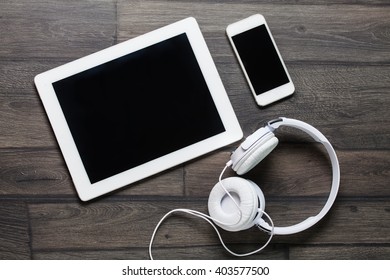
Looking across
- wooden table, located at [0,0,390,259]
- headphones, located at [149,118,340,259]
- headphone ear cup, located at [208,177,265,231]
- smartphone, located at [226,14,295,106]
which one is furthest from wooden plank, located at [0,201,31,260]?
smartphone, located at [226,14,295,106]

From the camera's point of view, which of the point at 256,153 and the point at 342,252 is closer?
the point at 256,153

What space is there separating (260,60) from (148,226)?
1.20ft

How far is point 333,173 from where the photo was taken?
0.94m

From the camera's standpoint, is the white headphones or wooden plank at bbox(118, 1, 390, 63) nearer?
the white headphones

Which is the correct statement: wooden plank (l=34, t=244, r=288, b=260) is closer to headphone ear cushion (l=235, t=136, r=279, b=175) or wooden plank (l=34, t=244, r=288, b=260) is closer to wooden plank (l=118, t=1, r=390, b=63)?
headphone ear cushion (l=235, t=136, r=279, b=175)

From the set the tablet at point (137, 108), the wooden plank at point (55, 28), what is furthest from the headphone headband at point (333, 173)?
the wooden plank at point (55, 28)

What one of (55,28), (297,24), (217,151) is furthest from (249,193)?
(55,28)

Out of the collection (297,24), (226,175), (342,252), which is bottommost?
(342,252)

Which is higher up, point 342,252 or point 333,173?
point 333,173

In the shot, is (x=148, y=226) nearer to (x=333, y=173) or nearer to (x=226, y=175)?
(x=226, y=175)

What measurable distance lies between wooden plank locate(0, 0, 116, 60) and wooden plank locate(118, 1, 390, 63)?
0.04 meters

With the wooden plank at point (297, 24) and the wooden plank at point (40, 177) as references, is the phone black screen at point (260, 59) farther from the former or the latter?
the wooden plank at point (40, 177)

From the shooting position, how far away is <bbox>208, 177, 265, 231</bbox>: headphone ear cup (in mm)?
884

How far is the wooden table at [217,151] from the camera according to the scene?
96cm
